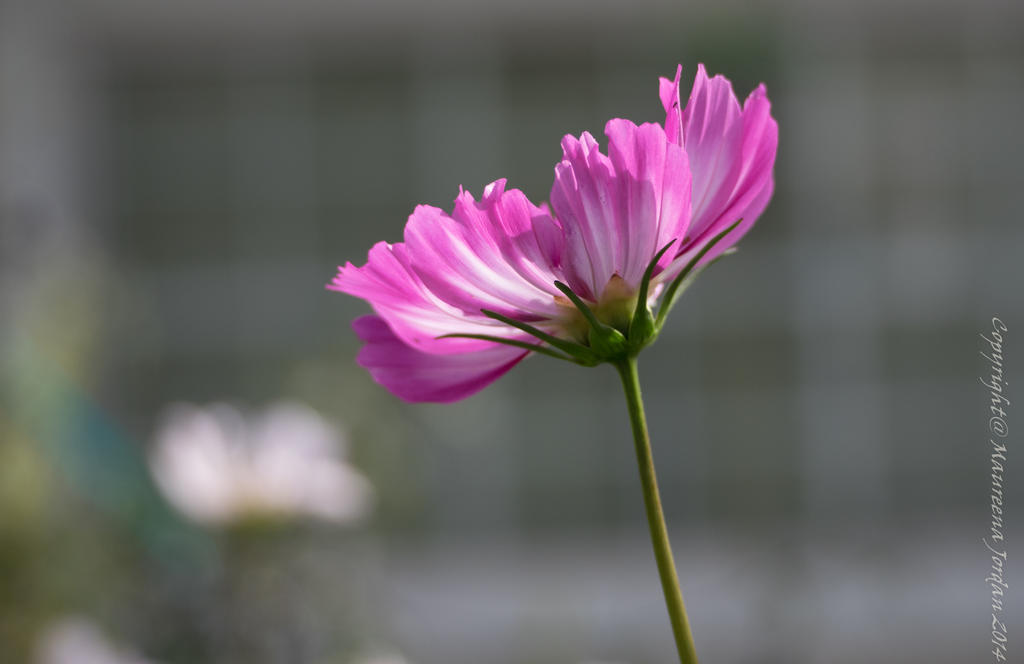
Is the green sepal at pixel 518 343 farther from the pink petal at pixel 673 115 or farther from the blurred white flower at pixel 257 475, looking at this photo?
the blurred white flower at pixel 257 475

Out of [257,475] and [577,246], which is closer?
[577,246]

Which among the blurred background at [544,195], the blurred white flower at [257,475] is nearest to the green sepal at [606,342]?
the blurred white flower at [257,475]

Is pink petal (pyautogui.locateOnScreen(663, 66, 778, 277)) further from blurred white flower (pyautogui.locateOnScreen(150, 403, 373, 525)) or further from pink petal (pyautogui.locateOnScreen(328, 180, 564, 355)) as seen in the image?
blurred white flower (pyautogui.locateOnScreen(150, 403, 373, 525))

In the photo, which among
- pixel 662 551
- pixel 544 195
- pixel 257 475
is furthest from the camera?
pixel 544 195

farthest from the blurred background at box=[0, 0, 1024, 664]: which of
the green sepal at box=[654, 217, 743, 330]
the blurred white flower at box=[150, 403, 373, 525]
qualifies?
the green sepal at box=[654, 217, 743, 330]

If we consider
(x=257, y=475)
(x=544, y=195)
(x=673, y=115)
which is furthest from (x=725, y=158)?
(x=544, y=195)

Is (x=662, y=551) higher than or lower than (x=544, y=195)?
lower
